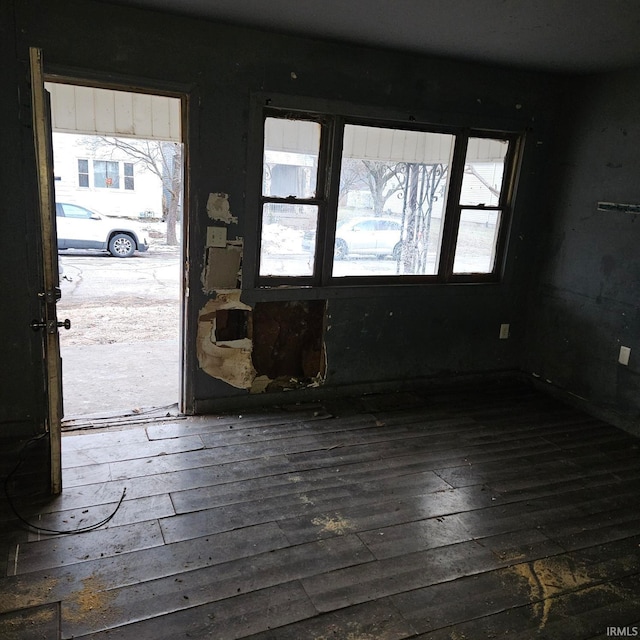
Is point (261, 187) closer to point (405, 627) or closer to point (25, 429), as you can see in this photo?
point (25, 429)

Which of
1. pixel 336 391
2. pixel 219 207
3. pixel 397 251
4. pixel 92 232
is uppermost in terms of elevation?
pixel 219 207

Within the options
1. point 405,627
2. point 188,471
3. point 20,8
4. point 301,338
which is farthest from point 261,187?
point 405,627

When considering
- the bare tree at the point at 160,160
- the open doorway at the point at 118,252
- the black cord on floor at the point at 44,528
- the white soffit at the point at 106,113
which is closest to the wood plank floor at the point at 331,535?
the black cord on floor at the point at 44,528

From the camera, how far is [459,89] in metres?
3.78

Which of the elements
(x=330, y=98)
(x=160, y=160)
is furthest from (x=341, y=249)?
(x=160, y=160)

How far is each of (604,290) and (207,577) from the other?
3.37 m

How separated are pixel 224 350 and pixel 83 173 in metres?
10.7

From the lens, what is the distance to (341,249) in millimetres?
3816

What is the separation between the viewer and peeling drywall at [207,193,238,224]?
3.30 m

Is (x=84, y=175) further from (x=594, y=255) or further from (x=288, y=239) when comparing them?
(x=594, y=255)

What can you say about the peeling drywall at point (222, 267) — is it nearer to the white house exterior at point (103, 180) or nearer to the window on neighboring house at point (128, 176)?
the white house exterior at point (103, 180)

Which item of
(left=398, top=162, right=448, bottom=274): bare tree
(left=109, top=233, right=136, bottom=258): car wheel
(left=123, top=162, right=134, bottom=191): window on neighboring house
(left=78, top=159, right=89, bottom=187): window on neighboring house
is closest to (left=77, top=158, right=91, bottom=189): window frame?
(left=78, top=159, right=89, bottom=187): window on neighboring house

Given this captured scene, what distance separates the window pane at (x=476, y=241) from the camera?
4.14 meters

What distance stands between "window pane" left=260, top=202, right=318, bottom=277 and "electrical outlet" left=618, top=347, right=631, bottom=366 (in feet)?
7.66
